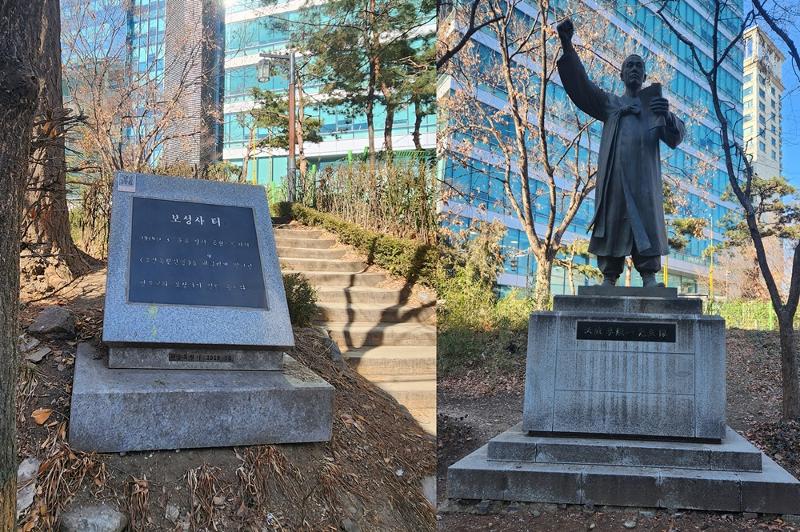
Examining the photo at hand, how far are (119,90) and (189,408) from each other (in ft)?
20.9

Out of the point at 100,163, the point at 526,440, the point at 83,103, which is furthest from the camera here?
the point at 83,103

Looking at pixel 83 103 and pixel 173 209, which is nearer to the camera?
pixel 173 209

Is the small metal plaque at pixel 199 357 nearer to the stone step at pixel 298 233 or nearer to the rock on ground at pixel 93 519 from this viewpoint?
the rock on ground at pixel 93 519

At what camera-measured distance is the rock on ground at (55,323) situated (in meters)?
3.70

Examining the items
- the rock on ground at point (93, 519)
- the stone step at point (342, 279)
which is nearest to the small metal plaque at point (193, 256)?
the rock on ground at point (93, 519)

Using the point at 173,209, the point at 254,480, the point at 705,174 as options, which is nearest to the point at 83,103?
the point at 173,209

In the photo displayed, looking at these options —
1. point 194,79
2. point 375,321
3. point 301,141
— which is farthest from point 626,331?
point 194,79

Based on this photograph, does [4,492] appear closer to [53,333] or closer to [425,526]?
[53,333]

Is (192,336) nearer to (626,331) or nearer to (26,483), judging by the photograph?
(26,483)

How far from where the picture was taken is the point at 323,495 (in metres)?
3.21

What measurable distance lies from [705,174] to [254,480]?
33.3ft

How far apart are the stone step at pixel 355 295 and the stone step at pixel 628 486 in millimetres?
2280

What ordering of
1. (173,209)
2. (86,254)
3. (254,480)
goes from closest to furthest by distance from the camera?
1. (254,480)
2. (173,209)
3. (86,254)

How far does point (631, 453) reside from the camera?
4125 mm
